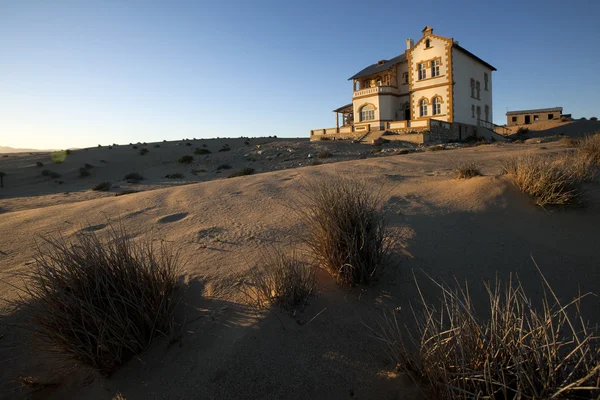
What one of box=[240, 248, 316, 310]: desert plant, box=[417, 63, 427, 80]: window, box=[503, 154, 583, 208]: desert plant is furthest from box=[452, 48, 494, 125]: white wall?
box=[240, 248, 316, 310]: desert plant

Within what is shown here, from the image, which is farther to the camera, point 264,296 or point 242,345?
point 264,296

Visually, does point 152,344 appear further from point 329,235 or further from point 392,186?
point 392,186

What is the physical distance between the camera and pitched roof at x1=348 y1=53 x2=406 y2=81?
31.7m

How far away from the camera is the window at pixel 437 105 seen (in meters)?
27.6

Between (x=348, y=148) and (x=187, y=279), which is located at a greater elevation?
(x=348, y=148)

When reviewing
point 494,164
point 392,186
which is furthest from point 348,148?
point 392,186

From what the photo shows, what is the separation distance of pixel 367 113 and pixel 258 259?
30.1 m

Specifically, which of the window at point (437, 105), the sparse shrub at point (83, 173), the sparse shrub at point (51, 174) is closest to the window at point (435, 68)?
the window at point (437, 105)

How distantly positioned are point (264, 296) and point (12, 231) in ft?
17.9

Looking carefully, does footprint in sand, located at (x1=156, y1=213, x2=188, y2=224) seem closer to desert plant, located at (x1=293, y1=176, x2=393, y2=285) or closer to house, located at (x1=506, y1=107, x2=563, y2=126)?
desert plant, located at (x1=293, y1=176, x2=393, y2=285)

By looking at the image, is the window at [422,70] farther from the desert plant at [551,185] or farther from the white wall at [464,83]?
the desert plant at [551,185]

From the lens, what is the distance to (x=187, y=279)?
3.35 meters

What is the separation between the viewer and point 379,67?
33125 millimetres

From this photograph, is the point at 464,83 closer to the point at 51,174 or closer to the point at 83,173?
the point at 83,173
